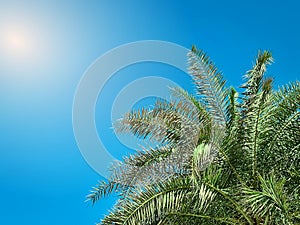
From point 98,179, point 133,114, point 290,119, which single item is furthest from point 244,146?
point 98,179

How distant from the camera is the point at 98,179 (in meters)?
12.2

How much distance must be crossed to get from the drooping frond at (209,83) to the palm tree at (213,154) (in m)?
0.02

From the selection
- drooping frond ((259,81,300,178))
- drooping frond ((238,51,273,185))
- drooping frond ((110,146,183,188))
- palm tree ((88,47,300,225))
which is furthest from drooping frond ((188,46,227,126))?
drooping frond ((110,146,183,188))

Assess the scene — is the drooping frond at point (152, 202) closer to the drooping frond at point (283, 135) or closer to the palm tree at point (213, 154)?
the palm tree at point (213, 154)

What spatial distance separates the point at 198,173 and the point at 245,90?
2.78 m

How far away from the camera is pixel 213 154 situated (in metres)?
9.41

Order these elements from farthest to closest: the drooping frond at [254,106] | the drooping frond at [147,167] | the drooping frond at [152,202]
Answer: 1. the drooping frond at [147,167]
2. the drooping frond at [254,106]
3. the drooping frond at [152,202]

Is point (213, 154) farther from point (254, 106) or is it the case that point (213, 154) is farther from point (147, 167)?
point (147, 167)

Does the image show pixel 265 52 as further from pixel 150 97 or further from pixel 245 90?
pixel 150 97

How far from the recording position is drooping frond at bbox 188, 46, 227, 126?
10.4 m

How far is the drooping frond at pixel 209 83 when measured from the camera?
10.4m

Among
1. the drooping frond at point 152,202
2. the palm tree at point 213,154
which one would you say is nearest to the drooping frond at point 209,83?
the palm tree at point 213,154

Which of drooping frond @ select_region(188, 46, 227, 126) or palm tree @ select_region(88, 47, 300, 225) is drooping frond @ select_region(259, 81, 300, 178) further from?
drooping frond @ select_region(188, 46, 227, 126)

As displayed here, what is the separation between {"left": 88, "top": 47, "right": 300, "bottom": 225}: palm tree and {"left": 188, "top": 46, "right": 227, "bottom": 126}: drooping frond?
2 cm
